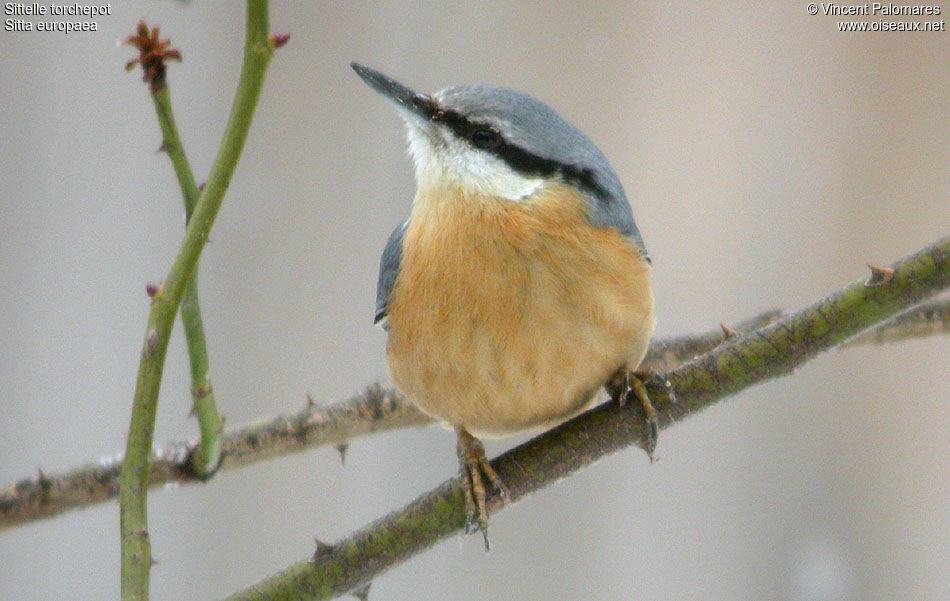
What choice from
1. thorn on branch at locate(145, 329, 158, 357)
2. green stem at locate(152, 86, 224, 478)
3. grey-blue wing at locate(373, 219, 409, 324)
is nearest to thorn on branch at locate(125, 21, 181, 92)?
green stem at locate(152, 86, 224, 478)

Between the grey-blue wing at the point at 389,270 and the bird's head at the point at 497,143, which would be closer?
the bird's head at the point at 497,143

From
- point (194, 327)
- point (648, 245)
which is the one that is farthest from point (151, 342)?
point (648, 245)

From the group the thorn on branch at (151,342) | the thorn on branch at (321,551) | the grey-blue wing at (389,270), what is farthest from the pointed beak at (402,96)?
the thorn on branch at (321,551)

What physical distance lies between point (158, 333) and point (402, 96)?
0.40 meters

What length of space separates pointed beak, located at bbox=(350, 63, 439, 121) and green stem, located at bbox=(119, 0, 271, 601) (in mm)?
242

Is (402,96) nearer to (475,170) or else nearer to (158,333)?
(475,170)

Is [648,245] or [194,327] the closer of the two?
[194,327]

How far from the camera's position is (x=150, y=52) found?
0.72 m

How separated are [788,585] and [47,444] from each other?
1830 millimetres

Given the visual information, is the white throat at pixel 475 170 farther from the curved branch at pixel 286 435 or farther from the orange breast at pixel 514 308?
the curved branch at pixel 286 435

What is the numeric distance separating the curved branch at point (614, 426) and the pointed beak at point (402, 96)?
38 centimetres

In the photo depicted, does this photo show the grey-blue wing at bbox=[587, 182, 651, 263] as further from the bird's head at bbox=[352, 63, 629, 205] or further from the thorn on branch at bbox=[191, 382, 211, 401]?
the thorn on branch at bbox=[191, 382, 211, 401]

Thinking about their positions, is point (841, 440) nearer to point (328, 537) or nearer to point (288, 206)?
point (328, 537)

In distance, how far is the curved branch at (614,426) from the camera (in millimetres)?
821
